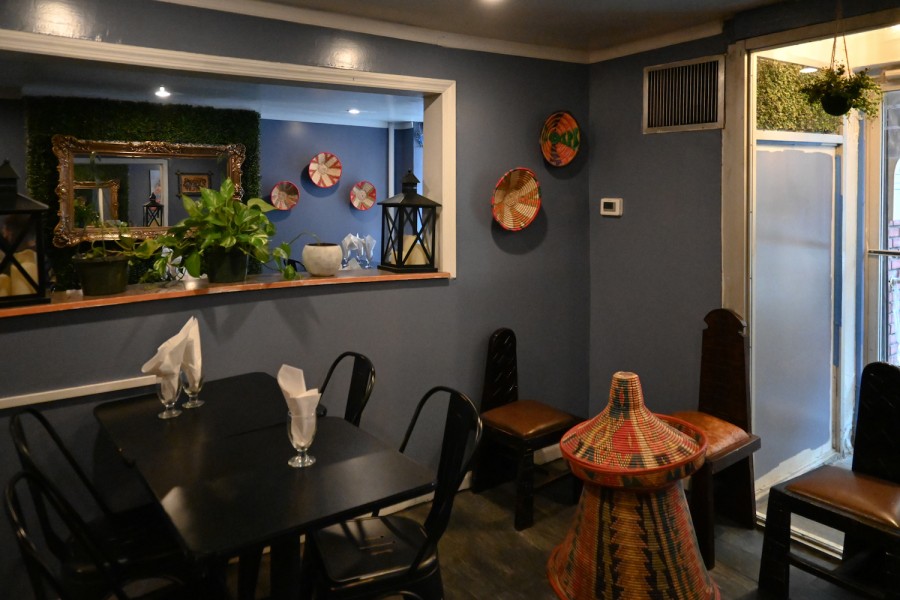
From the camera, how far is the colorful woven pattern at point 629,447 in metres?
0.73

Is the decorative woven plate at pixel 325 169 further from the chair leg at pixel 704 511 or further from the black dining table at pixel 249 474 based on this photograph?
the chair leg at pixel 704 511

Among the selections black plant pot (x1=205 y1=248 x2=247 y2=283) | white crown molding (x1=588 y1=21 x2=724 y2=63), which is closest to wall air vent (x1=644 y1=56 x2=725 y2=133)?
white crown molding (x1=588 y1=21 x2=724 y2=63)

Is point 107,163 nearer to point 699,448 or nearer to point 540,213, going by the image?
point 540,213

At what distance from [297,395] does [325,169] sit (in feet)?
18.9

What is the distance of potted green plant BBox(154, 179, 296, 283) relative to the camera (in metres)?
2.59

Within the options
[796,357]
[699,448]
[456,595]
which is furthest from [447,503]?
[796,357]

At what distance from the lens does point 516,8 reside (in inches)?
111

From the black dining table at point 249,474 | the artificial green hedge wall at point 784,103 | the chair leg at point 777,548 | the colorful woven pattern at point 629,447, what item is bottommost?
the chair leg at point 777,548

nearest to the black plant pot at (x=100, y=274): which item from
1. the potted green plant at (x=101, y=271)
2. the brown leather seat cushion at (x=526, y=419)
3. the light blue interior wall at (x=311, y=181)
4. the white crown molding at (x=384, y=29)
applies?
the potted green plant at (x=101, y=271)

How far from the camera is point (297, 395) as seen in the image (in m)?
1.84

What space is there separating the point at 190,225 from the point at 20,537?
54.4 inches

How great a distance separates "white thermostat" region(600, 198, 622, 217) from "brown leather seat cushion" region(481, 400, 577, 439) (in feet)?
3.57

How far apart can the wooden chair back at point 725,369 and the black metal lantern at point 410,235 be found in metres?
1.31

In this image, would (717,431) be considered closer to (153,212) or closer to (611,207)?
(611,207)
